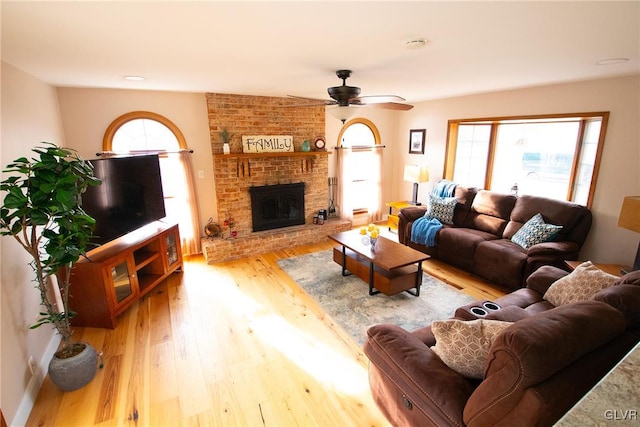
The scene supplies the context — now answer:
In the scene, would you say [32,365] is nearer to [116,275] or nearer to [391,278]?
[116,275]

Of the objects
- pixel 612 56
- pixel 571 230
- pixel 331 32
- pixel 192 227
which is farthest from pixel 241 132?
pixel 571 230

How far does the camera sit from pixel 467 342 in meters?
1.50

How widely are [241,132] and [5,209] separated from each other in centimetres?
315

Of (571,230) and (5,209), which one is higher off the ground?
(5,209)

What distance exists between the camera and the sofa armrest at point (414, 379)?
4.72 ft

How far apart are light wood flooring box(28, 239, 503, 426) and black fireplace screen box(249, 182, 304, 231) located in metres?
1.57

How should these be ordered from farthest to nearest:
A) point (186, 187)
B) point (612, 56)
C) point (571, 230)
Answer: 1. point (186, 187)
2. point (571, 230)
3. point (612, 56)

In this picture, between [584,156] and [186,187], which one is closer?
[584,156]

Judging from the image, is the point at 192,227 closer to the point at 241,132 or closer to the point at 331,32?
the point at 241,132

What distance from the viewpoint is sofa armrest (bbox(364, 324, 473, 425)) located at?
1440mm

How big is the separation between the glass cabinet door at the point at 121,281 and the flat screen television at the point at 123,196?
301mm

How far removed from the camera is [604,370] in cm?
117

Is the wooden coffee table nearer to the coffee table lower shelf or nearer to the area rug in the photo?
the coffee table lower shelf

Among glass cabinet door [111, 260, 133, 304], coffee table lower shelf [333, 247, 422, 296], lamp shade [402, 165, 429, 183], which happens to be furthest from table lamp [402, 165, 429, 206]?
glass cabinet door [111, 260, 133, 304]
